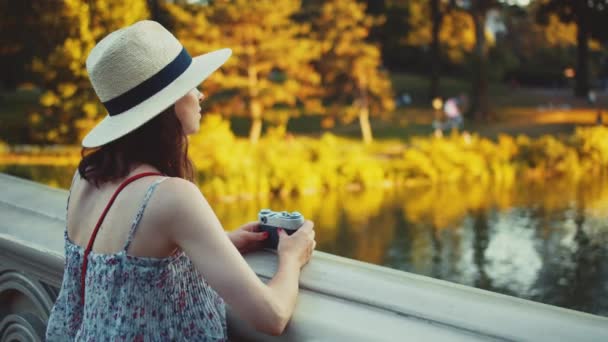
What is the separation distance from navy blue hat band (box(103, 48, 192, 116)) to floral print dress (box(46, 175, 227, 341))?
14cm

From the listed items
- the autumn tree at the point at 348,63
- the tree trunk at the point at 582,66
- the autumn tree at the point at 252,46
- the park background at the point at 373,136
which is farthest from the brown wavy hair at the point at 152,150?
the tree trunk at the point at 582,66

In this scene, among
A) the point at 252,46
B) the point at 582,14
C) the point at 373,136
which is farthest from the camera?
the point at 373,136

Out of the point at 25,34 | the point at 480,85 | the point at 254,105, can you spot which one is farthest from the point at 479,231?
the point at 480,85

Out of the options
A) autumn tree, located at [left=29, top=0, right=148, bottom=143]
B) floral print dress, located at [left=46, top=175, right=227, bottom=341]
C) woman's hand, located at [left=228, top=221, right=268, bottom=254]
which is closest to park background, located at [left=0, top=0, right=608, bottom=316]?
autumn tree, located at [left=29, top=0, right=148, bottom=143]

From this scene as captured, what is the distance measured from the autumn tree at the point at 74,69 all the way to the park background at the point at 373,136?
0.02 metres

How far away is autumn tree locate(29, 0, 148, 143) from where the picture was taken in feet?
27.3

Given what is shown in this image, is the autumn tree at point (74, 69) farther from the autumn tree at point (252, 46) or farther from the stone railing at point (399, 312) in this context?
the stone railing at point (399, 312)

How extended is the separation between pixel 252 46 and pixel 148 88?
10.7 metres

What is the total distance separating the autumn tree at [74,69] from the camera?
8.31m

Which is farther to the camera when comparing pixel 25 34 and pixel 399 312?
pixel 25 34

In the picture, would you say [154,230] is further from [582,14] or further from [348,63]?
[348,63]

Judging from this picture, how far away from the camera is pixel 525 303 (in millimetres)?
719

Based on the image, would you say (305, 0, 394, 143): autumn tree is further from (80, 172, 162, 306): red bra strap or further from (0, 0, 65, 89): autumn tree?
(80, 172, 162, 306): red bra strap

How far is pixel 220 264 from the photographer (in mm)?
741
